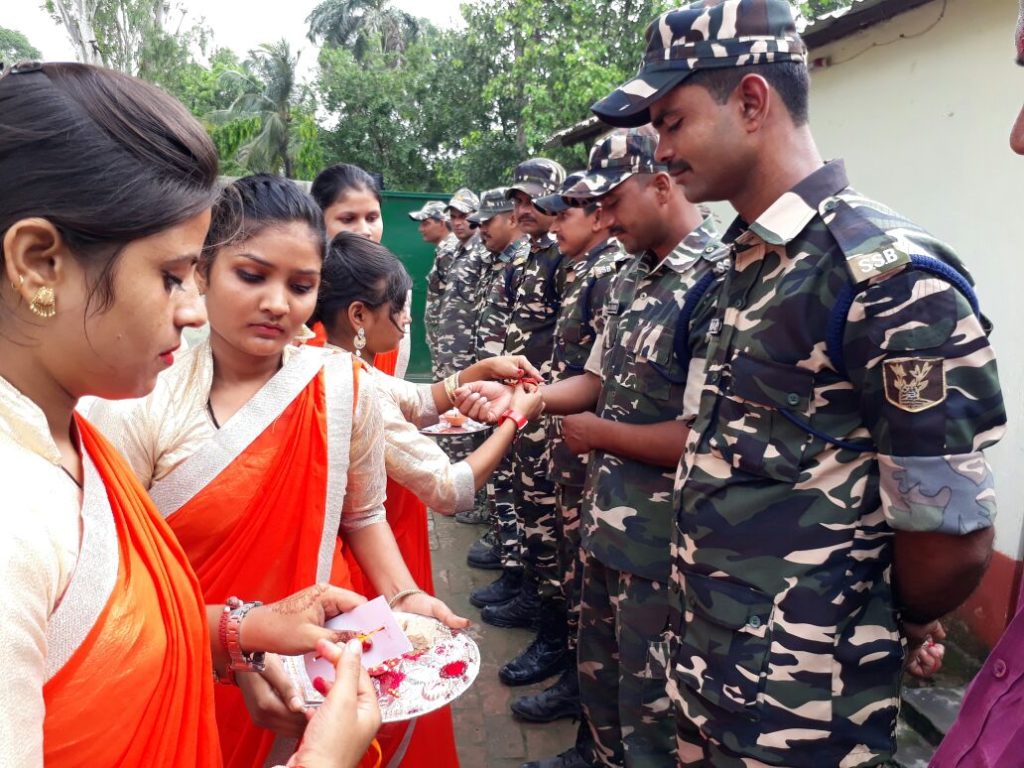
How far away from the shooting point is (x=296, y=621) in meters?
1.54

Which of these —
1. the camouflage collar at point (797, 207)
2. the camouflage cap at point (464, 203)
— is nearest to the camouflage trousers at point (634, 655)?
the camouflage collar at point (797, 207)

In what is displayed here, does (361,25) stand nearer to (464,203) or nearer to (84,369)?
(464,203)

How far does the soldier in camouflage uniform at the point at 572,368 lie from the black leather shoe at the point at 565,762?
384 mm

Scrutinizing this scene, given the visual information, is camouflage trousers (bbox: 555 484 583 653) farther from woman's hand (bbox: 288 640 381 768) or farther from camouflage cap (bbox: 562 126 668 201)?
woman's hand (bbox: 288 640 381 768)

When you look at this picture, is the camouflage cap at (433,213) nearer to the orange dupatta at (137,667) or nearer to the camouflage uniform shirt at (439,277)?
the camouflage uniform shirt at (439,277)

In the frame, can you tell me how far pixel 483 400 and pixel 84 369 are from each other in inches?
80.8

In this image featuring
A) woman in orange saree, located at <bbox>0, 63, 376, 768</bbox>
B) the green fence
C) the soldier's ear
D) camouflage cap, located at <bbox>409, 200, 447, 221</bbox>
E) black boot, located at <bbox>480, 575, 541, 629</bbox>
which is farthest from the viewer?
the green fence

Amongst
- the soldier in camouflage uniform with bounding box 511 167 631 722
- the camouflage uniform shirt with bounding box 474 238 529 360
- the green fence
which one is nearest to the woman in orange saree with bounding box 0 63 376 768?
the soldier in camouflage uniform with bounding box 511 167 631 722

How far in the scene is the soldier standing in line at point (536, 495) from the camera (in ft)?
12.8

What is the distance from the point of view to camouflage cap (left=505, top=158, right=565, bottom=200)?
534cm

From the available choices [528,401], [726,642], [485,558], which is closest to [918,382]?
[726,642]

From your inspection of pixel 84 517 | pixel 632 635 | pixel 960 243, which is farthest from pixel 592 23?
pixel 84 517

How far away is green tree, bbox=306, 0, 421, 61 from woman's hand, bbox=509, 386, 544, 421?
1076 inches

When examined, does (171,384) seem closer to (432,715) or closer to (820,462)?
(432,715)
